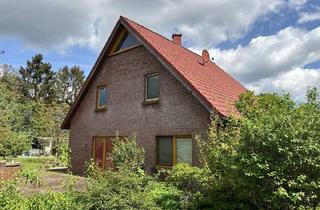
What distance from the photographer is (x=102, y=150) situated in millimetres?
18406

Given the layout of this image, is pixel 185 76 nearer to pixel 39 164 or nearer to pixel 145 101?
pixel 145 101

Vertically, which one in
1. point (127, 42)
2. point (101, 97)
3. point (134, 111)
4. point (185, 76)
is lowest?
point (134, 111)

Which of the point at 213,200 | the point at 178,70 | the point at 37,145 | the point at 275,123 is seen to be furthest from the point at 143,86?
the point at 37,145

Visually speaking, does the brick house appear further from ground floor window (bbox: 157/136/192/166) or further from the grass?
the grass

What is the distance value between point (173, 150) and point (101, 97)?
7023 millimetres

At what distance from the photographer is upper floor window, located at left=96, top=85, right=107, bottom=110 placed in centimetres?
1889

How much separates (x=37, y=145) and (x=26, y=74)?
986 inches

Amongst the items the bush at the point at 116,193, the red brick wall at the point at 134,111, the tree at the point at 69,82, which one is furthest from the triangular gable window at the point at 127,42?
the tree at the point at 69,82

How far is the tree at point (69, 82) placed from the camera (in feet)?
220

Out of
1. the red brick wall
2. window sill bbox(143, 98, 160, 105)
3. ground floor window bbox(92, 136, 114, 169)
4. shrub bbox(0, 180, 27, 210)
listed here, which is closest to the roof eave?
the red brick wall

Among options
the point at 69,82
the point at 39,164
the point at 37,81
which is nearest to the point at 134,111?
the point at 39,164

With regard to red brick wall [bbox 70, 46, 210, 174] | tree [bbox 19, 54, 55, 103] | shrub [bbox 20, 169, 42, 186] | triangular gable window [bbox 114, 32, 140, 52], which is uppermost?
tree [bbox 19, 54, 55, 103]

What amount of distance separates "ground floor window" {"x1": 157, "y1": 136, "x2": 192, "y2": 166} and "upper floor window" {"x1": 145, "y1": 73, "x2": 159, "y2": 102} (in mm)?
2082

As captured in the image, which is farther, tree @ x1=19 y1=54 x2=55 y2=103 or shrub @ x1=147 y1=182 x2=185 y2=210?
tree @ x1=19 y1=54 x2=55 y2=103
